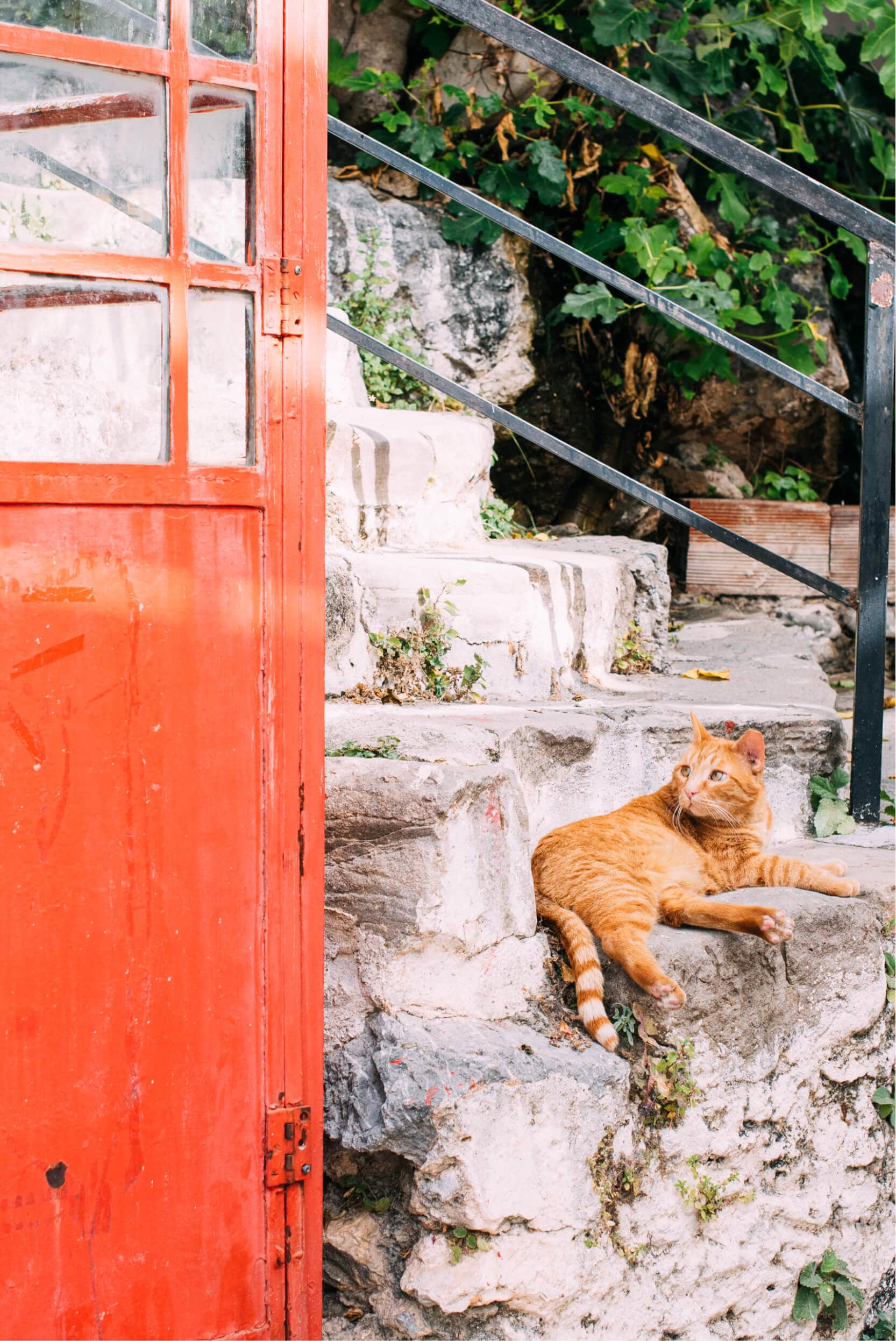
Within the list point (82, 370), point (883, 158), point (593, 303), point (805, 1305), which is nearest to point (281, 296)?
point (82, 370)

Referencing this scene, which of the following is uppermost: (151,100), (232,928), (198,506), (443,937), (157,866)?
(151,100)

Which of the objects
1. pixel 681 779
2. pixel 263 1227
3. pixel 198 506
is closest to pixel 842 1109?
pixel 681 779

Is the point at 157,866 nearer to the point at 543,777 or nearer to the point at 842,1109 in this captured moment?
the point at 543,777

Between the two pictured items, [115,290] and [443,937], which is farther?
[443,937]

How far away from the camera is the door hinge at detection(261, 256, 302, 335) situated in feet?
6.16

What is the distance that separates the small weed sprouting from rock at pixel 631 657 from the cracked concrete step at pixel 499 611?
6cm

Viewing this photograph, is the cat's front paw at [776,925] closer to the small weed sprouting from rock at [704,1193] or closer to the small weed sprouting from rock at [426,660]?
the small weed sprouting from rock at [704,1193]

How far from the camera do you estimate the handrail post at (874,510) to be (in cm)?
288

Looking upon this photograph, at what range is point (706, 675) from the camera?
3914 mm

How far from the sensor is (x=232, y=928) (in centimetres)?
195

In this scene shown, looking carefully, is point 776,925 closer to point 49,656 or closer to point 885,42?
point 49,656

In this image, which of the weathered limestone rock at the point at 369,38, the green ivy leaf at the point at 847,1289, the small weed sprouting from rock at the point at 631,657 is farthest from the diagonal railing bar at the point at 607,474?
the weathered limestone rock at the point at 369,38

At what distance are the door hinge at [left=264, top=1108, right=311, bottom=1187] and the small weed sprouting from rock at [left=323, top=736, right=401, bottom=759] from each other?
2.41ft

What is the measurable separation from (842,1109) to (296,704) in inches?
71.4
